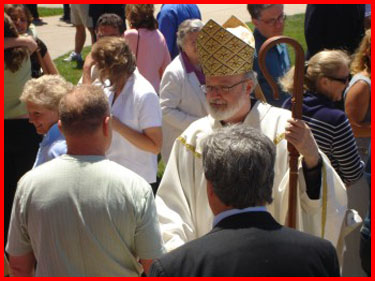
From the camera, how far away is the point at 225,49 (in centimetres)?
386

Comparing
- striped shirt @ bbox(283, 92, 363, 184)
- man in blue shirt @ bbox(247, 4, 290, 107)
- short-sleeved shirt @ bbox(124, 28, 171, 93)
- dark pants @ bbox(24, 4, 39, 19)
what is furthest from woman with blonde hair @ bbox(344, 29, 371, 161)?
dark pants @ bbox(24, 4, 39, 19)

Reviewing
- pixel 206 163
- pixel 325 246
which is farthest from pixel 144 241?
pixel 325 246

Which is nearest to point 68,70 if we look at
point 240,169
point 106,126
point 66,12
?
point 66,12

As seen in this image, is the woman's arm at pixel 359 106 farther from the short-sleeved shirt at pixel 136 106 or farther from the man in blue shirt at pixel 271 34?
the short-sleeved shirt at pixel 136 106

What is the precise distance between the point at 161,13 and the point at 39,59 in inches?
61.1

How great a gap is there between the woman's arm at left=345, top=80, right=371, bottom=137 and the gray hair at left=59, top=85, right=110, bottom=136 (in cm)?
217

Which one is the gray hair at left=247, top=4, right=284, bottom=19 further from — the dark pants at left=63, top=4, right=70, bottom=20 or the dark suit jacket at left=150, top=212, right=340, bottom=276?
the dark pants at left=63, top=4, right=70, bottom=20

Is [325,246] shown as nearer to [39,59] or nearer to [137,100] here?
[137,100]

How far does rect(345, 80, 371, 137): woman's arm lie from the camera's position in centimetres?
483

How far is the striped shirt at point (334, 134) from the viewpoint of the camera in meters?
4.20

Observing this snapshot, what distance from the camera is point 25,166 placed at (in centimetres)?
538

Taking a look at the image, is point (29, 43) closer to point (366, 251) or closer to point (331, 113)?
point (331, 113)

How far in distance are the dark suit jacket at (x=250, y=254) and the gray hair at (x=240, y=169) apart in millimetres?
79

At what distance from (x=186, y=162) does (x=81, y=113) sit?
69 cm
